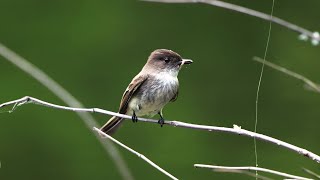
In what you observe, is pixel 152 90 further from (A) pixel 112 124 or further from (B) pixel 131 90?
(A) pixel 112 124

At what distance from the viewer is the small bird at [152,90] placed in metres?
2.40

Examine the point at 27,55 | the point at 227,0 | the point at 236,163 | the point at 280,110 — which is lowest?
the point at 236,163

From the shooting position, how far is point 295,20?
3422 mm

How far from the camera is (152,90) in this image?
7.91 feet

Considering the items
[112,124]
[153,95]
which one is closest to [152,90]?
[153,95]

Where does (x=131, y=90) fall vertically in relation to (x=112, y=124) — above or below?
above

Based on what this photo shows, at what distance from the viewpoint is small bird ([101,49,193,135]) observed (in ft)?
7.89

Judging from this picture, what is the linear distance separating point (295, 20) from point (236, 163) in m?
0.73

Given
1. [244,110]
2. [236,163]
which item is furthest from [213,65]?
[236,163]

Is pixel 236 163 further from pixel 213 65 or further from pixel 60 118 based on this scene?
pixel 60 118

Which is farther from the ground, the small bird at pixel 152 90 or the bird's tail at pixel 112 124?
the small bird at pixel 152 90

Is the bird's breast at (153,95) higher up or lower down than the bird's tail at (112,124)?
higher up

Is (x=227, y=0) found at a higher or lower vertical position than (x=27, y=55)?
higher

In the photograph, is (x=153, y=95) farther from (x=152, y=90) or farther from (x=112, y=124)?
(x=112, y=124)
